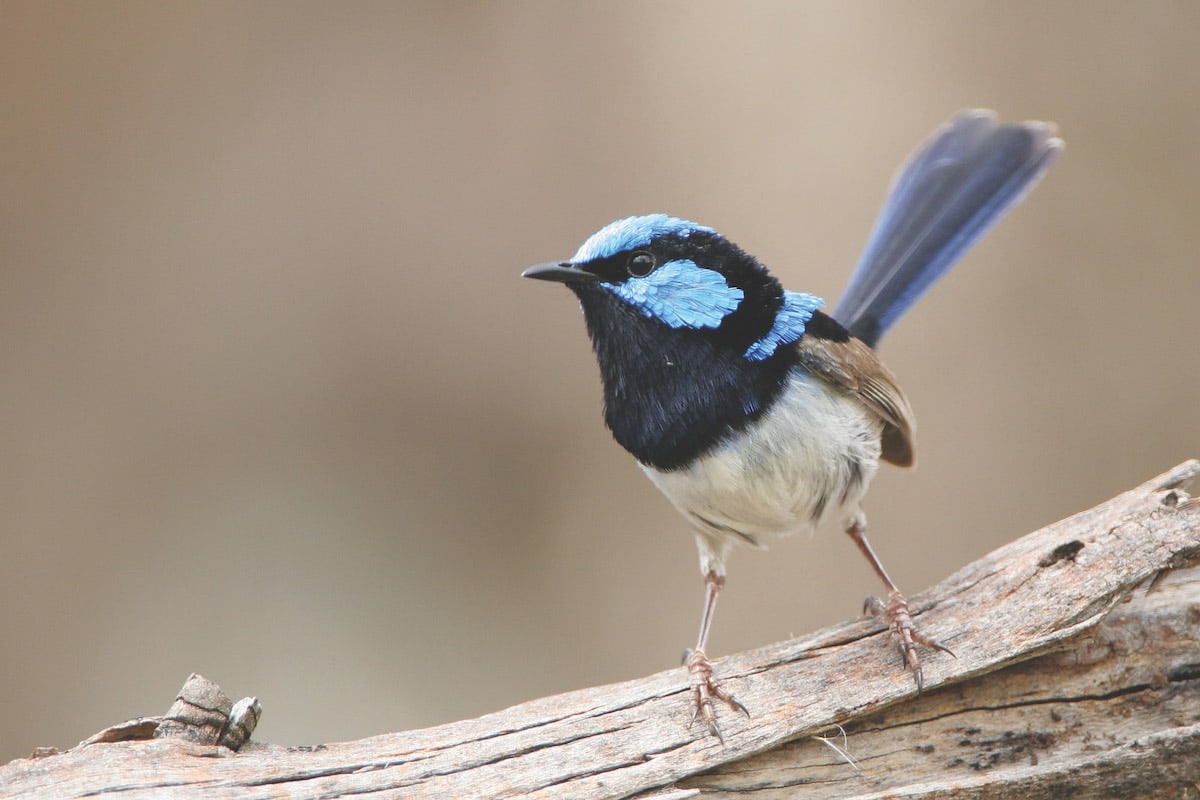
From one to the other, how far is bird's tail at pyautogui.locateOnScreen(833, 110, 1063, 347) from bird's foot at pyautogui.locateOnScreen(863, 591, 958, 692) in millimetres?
1162

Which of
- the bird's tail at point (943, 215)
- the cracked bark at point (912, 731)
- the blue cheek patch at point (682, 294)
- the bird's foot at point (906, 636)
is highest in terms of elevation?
the bird's tail at point (943, 215)

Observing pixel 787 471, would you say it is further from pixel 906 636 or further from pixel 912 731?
pixel 912 731

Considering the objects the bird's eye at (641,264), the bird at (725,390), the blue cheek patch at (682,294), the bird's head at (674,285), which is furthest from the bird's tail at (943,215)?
the bird's eye at (641,264)

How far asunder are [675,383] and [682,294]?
23 cm

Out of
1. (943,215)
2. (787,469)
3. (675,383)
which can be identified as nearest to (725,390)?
(675,383)

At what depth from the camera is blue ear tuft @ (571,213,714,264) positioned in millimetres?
2900

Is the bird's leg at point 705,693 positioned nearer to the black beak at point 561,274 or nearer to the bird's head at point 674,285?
the bird's head at point 674,285

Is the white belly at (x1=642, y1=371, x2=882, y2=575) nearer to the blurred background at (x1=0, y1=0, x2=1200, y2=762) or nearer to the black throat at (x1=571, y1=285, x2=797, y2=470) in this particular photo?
the black throat at (x1=571, y1=285, x2=797, y2=470)

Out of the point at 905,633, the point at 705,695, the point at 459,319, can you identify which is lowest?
the point at 705,695

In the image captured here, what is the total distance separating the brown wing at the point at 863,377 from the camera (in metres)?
2.98

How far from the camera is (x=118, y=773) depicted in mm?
2396

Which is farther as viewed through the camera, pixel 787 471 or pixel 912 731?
pixel 787 471

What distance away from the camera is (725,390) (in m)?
2.81

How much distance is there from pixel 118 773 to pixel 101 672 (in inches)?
133
